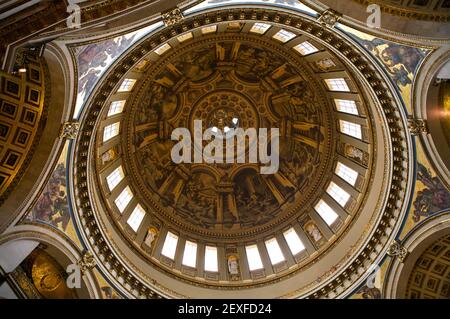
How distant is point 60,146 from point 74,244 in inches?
181

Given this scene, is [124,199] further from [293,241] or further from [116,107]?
[293,241]

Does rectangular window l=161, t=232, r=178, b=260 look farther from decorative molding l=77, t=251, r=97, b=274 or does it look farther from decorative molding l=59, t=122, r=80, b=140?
decorative molding l=59, t=122, r=80, b=140

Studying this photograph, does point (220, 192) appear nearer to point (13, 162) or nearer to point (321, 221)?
point (321, 221)

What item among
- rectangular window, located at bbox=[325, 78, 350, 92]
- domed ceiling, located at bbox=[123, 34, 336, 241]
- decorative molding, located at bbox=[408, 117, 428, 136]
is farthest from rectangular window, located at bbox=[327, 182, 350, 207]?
decorative molding, located at bbox=[408, 117, 428, 136]

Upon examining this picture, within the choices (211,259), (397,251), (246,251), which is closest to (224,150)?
(246,251)

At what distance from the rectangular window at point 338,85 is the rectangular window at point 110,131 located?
13025 millimetres

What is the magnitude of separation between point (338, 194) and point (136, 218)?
12.7m

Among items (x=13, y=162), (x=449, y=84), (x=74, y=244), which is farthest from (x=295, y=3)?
(x=74, y=244)

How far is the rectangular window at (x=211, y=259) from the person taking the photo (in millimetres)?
25672

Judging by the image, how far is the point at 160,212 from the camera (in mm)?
27297

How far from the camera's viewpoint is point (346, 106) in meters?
24.2

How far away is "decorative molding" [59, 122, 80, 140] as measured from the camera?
15914 millimetres

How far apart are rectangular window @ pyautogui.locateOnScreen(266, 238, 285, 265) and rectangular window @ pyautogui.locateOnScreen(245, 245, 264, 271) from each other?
77cm

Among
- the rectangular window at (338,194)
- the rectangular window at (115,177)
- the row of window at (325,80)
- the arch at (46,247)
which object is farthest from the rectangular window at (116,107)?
the rectangular window at (338,194)
